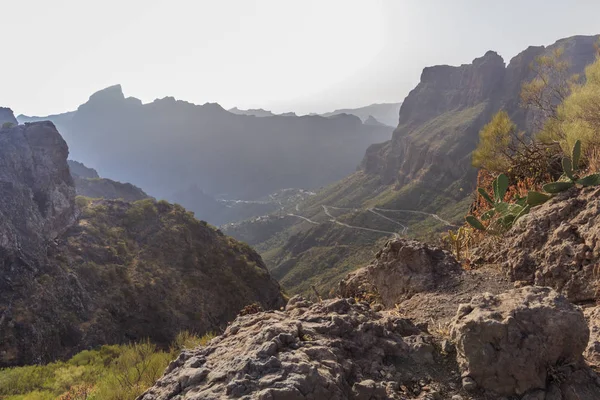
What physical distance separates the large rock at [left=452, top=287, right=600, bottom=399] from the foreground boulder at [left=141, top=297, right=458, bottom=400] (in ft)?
1.01

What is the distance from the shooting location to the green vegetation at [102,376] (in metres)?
5.21

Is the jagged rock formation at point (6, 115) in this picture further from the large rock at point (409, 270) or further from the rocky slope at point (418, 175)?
the large rock at point (409, 270)

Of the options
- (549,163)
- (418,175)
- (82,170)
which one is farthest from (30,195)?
(82,170)

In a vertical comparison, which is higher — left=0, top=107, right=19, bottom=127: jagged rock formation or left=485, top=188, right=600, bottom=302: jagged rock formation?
left=0, top=107, right=19, bottom=127: jagged rock formation

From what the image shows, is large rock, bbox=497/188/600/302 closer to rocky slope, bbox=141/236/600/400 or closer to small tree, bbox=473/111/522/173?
rocky slope, bbox=141/236/600/400

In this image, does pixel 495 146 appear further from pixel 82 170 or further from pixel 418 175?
pixel 82 170

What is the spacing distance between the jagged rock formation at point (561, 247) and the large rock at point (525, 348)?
1.92m

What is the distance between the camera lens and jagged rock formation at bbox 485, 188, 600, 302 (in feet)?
15.0

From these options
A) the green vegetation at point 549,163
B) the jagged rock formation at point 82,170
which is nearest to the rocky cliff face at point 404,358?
the green vegetation at point 549,163

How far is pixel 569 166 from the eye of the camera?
20.6 ft

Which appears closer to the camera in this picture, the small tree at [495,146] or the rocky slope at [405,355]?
the rocky slope at [405,355]

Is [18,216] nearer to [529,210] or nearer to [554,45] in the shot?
[529,210]

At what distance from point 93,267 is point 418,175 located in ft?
330

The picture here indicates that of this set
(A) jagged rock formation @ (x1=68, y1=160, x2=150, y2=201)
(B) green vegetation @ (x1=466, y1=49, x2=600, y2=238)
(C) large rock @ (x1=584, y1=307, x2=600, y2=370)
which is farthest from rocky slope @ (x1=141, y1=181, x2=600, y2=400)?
(A) jagged rock formation @ (x1=68, y1=160, x2=150, y2=201)
